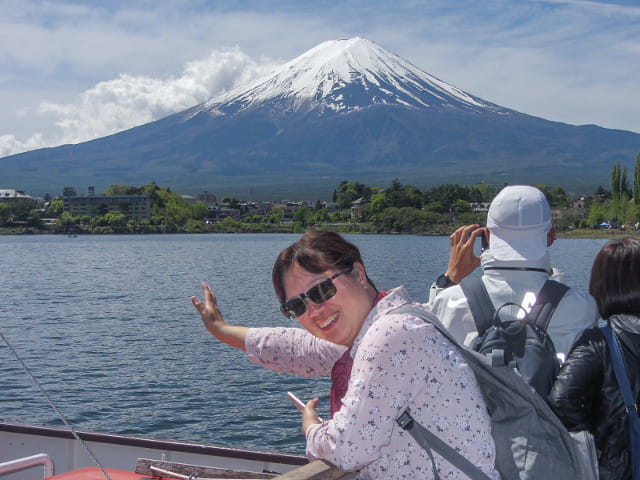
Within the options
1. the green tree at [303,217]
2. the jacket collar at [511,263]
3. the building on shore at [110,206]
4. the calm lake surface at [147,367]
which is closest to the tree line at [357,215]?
the green tree at [303,217]

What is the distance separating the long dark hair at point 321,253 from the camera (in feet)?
6.00

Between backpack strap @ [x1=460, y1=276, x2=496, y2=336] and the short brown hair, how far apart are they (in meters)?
0.35

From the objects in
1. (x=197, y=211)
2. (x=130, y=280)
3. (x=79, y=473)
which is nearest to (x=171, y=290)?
(x=130, y=280)

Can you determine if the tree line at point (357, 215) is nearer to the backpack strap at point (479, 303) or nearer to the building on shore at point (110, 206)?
the building on shore at point (110, 206)

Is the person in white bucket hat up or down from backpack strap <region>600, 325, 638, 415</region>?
up

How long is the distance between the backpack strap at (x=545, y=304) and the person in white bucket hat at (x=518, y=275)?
0.06ft

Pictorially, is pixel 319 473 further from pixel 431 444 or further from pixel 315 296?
pixel 315 296

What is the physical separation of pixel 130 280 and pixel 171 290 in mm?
6165

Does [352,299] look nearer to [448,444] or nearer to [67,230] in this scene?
[448,444]

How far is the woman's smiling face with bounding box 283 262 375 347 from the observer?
72.1 inches

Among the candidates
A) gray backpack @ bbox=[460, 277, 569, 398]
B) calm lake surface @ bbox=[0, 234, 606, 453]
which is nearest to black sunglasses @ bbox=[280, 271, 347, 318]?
gray backpack @ bbox=[460, 277, 569, 398]

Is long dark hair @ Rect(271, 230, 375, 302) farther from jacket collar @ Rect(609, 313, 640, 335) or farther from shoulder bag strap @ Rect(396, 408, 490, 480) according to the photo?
jacket collar @ Rect(609, 313, 640, 335)

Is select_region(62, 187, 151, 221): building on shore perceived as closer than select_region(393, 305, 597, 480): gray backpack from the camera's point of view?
No

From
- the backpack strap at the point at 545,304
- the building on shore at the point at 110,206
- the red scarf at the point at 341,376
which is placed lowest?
the red scarf at the point at 341,376
